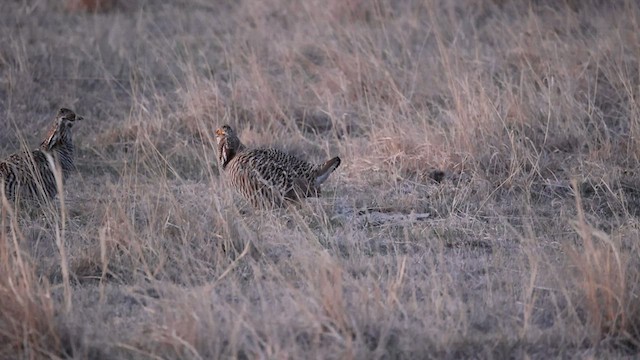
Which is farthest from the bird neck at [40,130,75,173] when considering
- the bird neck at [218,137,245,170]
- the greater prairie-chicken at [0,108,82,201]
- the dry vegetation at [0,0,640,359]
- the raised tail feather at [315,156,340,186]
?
the raised tail feather at [315,156,340,186]

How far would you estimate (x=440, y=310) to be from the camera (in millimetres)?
4379

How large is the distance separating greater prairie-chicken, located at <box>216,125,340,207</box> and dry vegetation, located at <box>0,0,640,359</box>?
0.43 ft

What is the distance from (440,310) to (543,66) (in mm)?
4813

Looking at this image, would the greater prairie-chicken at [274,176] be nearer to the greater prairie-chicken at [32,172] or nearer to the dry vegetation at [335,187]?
the dry vegetation at [335,187]

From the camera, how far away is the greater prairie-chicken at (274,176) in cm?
616

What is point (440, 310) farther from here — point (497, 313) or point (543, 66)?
point (543, 66)

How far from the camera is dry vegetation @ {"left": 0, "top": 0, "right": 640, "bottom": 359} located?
417 centimetres

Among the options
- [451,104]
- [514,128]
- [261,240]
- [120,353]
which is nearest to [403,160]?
[514,128]

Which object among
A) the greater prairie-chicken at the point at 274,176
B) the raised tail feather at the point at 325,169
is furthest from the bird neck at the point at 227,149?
the raised tail feather at the point at 325,169

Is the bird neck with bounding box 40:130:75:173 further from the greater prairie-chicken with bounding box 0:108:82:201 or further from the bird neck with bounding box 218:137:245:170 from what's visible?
the bird neck with bounding box 218:137:245:170

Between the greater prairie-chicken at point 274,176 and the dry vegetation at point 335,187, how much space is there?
0.13m

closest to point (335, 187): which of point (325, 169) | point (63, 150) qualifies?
point (325, 169)

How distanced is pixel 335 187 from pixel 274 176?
88 cm

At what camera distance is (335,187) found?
6.98 m
